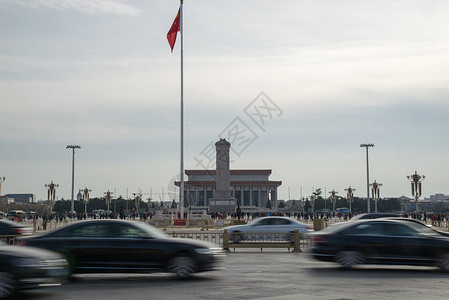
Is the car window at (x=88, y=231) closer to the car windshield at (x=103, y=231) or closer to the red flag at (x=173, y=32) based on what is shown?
the car windshield at (x=103, y=231)

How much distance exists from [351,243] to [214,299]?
19.6 ft

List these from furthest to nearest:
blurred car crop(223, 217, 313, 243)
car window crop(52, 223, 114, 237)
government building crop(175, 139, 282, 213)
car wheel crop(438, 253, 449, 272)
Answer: government building crop(175, 139, 282, 213)
blurred car crop(223, 217, 313, 243)
car wheel crop(438, 253, 449, 272)
car window crop(52, 223, 114, 237)

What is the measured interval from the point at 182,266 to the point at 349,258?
471 cm

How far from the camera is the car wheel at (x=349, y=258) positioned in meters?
14.7

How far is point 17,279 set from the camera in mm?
9703

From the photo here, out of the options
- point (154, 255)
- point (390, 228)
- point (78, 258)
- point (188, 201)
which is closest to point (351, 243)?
point (390, 228)

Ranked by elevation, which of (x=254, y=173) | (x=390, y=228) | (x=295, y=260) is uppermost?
(x=254, y=173)

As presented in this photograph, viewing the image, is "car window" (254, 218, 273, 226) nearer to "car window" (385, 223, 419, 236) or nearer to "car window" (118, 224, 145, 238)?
"car window" (385, 223, 419, 236)

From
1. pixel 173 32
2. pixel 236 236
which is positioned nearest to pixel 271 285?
pixel 236 236

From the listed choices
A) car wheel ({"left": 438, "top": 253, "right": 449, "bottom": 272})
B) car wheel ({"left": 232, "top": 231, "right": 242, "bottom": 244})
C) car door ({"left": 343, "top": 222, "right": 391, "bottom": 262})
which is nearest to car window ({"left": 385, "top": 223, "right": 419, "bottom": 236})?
car door ({"left": 343, "top": 222, "right": 391, "bottom": 262})

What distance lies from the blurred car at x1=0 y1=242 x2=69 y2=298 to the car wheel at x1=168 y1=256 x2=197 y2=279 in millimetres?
3085

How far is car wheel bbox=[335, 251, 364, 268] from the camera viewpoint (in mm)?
14719

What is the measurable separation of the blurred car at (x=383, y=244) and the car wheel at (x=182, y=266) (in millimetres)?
3947

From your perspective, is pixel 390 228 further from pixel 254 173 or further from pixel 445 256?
pixel 254 173
